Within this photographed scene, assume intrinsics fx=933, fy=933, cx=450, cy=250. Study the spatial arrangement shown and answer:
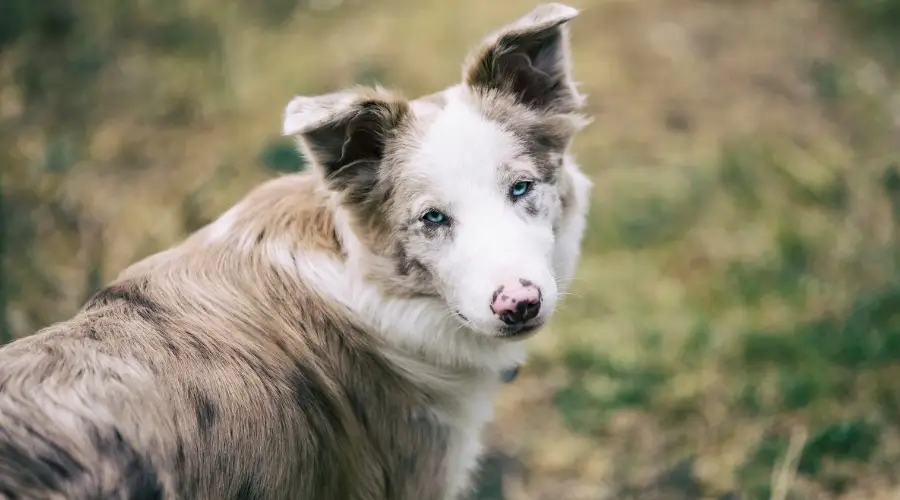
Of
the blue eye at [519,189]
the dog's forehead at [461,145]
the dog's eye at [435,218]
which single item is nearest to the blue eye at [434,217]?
the dog's eye at [435,218]

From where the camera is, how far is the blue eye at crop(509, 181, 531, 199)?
3.21 metres

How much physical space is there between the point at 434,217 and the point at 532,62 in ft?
2.47

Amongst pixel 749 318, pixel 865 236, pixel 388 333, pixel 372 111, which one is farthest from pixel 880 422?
pixel 372 111

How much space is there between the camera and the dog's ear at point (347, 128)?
3.14 m

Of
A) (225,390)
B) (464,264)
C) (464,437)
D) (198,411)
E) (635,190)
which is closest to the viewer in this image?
(198,411)

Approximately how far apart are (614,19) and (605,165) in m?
1.77

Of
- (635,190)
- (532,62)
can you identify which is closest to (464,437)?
(532,62)

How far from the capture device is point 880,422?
4.39 metres

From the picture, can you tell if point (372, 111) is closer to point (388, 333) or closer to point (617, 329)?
point (388, 333)

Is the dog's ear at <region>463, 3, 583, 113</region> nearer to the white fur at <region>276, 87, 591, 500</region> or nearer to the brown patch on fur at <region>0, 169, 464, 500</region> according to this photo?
the white fur at <region>276, 87, 591, 500</region>

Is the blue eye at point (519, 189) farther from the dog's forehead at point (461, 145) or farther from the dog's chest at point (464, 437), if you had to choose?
the dog's chest at point (464, 437)

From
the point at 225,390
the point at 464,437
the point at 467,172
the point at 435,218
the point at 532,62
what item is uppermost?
the point at 532,62

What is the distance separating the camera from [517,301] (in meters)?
2.91

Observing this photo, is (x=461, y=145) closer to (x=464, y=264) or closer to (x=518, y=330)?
(x=464, y=264)
